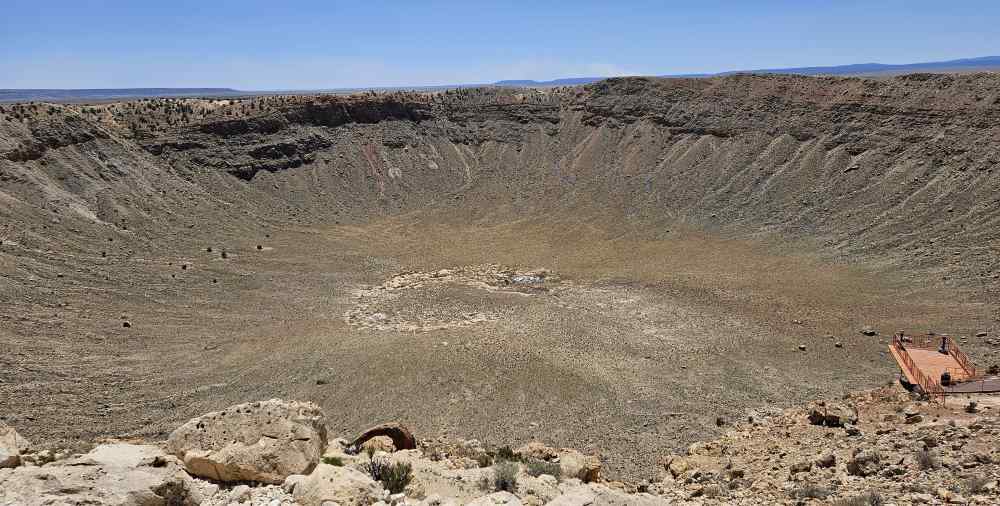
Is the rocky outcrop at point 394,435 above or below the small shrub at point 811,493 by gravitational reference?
below

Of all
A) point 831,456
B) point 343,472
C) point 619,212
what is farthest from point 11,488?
point 619,212

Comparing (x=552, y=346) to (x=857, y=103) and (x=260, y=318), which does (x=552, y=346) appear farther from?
(x=857, y=103)

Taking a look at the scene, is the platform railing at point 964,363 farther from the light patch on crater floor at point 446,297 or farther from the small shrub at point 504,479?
the light patch on crater floor at point 446,297

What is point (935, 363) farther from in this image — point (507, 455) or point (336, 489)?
point (336, 489)

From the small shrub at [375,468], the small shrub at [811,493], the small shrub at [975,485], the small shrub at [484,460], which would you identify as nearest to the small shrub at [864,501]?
the small shrub at [811,493]

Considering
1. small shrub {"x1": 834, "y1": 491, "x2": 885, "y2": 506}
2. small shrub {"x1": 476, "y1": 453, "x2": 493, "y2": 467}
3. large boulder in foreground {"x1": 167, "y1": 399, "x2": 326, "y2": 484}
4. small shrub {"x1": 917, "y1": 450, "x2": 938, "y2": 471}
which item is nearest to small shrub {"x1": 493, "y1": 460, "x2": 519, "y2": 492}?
small shrub {"x1": 476, "y1": 453, "x2": 493, "y2": 467}
